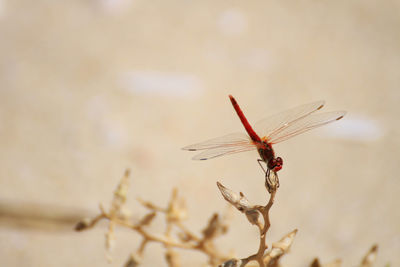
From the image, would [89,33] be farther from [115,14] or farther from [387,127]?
[387,127]

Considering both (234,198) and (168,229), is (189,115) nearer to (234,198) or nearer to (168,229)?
(168,229)

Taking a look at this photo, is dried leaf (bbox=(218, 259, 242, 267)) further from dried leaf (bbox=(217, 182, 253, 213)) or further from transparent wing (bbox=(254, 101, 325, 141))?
transparent wing (bbox=(254, 101, 325, 141))

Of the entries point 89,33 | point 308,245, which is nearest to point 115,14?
point 89,33

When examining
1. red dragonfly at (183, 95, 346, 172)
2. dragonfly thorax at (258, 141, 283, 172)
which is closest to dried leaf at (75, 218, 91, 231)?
red dragonfly at (183, 95, 346, 172)

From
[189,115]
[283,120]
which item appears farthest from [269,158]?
[189,115]

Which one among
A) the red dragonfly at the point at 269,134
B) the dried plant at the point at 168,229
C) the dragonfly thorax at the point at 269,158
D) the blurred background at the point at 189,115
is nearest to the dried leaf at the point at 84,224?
the dried plant at the point at 168,229

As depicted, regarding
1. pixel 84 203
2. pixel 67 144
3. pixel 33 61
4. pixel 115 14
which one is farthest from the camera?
pixel 115 14
